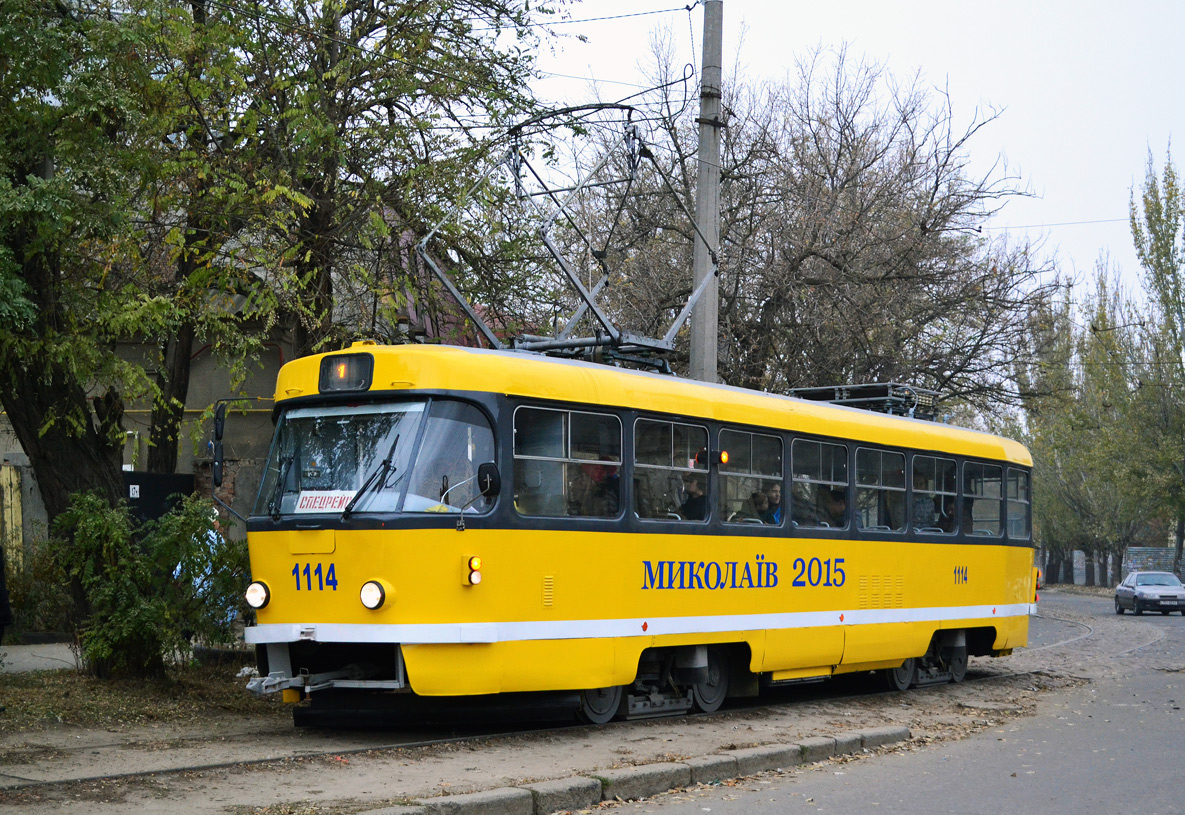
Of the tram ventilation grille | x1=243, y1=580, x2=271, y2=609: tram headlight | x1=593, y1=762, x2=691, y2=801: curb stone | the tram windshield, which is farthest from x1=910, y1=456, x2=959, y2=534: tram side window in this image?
x1=243, y1=580, x2=271, y2=609: tram headlight

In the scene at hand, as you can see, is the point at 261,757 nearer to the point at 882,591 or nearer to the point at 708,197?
the point at 882,591

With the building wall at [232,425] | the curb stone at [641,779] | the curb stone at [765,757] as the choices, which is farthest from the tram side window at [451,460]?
the building wall at [232,425]

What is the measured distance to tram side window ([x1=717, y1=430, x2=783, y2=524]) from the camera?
1256 cm

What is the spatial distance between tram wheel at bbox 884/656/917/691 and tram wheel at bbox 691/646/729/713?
3529mm

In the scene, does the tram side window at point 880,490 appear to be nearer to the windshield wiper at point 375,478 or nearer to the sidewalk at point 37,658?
the windshield wiper at point 375,478

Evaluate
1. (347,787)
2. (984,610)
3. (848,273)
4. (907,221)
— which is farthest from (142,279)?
(907,221)

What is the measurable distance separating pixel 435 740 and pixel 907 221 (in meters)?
15.8

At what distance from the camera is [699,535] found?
12.1 meters

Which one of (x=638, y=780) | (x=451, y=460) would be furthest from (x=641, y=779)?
(x=451, y=460)

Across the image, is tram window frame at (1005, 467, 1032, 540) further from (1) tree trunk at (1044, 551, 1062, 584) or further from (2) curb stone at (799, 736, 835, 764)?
(1) tree trunk at (1044, 551, 1062, 584)

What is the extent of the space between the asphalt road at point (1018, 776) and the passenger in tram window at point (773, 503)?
2.71 m

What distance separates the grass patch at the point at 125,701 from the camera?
10.5 m

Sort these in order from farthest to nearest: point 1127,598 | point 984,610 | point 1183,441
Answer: point 1183,441
point 1127,598
point 984,610

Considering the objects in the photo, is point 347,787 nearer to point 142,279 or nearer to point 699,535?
point 699,535
